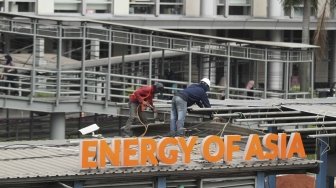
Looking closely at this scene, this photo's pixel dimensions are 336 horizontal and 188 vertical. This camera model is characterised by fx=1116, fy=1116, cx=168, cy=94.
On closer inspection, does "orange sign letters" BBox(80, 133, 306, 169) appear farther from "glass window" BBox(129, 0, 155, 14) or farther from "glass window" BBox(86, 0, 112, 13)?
"glass window" BBox(129, 0, 155, 14)

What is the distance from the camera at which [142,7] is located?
54.5 metres

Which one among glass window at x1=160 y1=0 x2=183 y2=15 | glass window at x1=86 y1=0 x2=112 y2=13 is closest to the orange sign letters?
glass window at x1=86 y1=0 x2=112 y2=13

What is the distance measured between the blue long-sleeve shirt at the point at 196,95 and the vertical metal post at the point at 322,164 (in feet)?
11.8

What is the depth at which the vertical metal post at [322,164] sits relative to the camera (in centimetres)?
2385

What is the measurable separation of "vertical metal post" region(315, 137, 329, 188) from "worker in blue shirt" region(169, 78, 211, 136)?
12.2 feet

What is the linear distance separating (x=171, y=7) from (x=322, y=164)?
3253 centimetres

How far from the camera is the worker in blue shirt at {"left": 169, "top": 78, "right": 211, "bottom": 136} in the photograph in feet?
88.3

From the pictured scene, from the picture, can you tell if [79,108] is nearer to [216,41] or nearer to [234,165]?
[216,41]

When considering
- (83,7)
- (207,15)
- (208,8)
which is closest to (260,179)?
(83,7)

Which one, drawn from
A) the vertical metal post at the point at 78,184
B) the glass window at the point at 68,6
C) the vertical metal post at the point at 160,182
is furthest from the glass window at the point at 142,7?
the vertical metal post at the point at 78,184

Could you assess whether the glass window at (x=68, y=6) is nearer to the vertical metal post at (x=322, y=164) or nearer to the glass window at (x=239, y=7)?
the glass window at (x=239, y=7)

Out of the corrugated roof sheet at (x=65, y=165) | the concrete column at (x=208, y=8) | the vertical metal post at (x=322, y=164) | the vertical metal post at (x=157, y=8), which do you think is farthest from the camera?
the concrete column at (x=208, y=8)

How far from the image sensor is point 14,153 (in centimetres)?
2239

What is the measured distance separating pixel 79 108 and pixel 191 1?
21.0m
